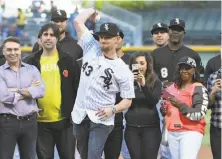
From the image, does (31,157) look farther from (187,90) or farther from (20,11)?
(20,11)

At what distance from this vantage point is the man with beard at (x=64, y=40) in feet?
23.6

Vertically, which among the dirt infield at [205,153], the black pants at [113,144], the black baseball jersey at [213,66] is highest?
the black baseball jersey at [213,66]

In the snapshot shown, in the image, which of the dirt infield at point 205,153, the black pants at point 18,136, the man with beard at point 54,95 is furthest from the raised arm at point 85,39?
the dirt infield at point 205,153

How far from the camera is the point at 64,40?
7270 millimetres

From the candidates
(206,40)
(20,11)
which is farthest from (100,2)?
(206,40)

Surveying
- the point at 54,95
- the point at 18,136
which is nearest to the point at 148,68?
the point at 54,95

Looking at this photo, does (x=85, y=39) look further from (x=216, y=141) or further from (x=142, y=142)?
(x=216, y=141)

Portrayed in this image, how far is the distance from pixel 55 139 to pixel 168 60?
5.51 feet

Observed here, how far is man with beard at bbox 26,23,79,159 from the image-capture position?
245 inches

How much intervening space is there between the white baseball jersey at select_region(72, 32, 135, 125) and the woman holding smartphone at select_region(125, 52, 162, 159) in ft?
1.76

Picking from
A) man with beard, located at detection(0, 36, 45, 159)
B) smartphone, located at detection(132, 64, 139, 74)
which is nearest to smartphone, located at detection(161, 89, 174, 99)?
smartphone, located at detection(132, 64, 139, 74)

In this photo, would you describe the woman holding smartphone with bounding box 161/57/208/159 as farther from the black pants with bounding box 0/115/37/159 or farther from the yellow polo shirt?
the black pants with bounding box 0/115/37/159

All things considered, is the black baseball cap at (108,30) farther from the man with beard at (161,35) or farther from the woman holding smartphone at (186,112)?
the man with beard at (161,35)

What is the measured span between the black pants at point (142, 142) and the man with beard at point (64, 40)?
1.37 meters
